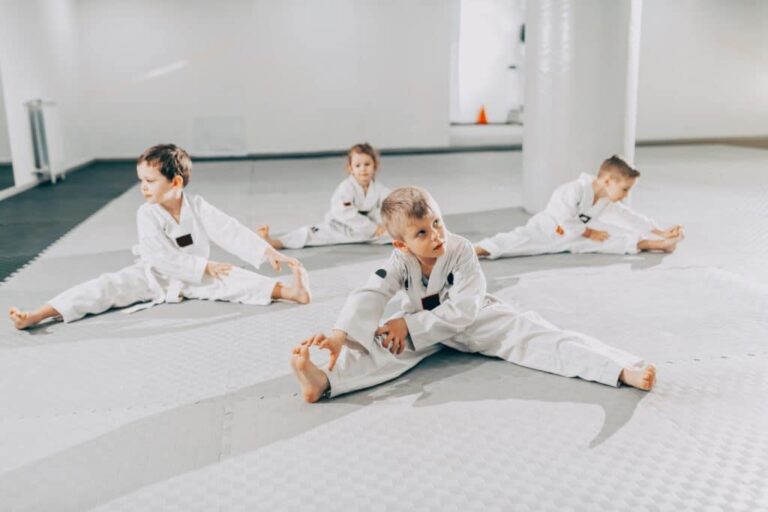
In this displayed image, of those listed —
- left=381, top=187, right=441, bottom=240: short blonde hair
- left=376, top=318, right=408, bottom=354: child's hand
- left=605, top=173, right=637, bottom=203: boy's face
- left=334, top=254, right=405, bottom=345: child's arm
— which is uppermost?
left=381, top=187, right=441, bottom=240: short blonde hair

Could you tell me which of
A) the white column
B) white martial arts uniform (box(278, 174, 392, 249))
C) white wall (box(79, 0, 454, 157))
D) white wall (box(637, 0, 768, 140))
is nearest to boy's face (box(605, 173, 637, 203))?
the white column

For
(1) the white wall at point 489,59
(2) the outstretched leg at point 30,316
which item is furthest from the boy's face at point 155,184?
(1) the white wall at point 489,59

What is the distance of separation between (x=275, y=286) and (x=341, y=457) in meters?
1.47

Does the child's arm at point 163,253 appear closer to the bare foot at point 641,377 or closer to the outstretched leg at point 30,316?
the outstretched leg at point 30,316

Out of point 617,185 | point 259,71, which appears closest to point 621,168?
point 617,185

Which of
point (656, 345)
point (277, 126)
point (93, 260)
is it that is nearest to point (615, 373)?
point (656, 345)

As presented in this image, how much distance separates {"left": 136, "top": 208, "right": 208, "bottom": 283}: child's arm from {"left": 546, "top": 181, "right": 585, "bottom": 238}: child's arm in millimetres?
2052

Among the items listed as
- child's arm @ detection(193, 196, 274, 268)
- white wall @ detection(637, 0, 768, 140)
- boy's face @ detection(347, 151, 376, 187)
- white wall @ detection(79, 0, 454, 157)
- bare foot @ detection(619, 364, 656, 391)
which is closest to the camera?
bare foot @ detection(619, 364, 656, 391)

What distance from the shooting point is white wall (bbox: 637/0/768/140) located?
35.3ft

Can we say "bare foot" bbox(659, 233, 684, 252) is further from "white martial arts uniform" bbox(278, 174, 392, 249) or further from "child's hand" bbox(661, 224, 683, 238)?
"white martial arts uniform" bbox(278, 174, 392, 249)

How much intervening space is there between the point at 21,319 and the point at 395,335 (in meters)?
1.64

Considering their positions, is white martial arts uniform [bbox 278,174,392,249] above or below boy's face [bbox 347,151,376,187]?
below

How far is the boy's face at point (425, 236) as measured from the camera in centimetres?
239

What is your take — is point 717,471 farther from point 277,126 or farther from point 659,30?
point 659,30
